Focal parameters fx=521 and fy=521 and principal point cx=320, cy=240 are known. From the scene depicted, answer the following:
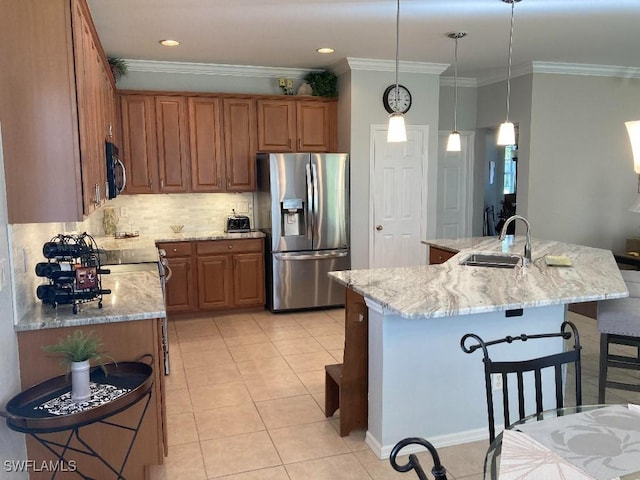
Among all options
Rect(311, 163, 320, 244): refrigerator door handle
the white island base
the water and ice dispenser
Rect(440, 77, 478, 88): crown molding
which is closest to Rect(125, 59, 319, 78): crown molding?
Rect(311, 163, 320, 244): refrigerator door handle

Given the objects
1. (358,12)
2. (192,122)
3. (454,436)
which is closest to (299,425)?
(454,436)

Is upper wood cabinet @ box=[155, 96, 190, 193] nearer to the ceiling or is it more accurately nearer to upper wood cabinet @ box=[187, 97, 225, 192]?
upper wood cabinet @ box=[187, 97, 225, 192]

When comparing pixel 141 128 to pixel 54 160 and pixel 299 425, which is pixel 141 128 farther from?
pixel 299 425

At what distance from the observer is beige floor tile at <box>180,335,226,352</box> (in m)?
4.54

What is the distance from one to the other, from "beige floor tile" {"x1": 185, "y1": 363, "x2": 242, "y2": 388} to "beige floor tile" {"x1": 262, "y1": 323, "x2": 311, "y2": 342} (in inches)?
29.1

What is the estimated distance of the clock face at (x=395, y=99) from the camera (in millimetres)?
5609

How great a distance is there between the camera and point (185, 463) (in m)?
2.74

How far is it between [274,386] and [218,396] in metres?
0.40

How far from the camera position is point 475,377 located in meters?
2.88

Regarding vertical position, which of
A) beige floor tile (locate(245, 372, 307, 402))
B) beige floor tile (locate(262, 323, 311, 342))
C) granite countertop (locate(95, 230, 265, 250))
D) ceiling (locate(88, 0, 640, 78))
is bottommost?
beige floor tile (locate(245, 372, 307, 402))

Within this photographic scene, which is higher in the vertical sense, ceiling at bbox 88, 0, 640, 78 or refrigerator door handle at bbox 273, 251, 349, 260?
ceiling at bbox 88, 0, 640, 78

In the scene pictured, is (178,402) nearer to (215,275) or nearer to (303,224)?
(215,275)

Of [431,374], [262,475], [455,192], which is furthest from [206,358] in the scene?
[455,192]

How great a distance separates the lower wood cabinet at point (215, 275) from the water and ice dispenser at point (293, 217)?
0.37m
